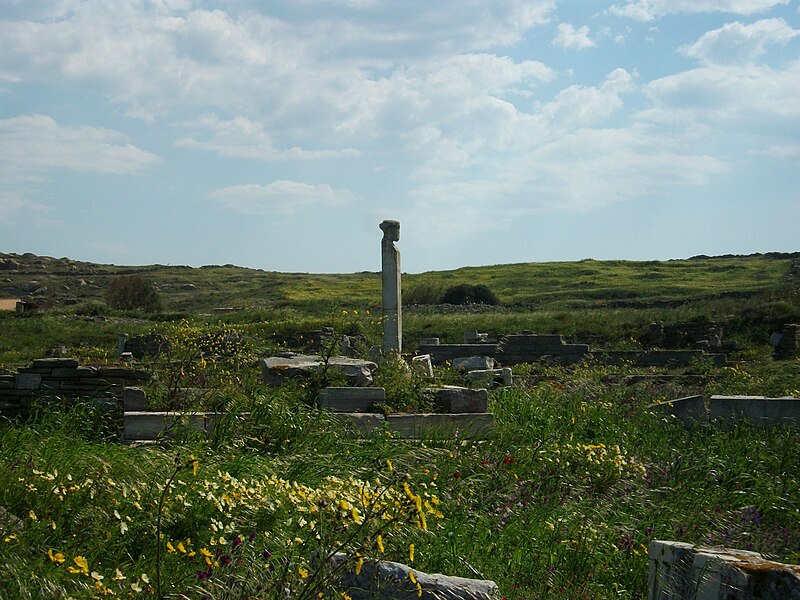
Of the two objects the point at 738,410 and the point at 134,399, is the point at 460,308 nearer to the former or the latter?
the point at 738,410

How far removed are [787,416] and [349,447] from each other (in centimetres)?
474

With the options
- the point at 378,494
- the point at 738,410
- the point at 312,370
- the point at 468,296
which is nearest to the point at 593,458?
the point at 738,410

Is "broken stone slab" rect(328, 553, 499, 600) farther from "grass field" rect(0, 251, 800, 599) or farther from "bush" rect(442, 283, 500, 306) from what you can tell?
"bush" rect(442, 283, 500, 306)

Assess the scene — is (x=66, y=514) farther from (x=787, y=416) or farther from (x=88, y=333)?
(x=88, y=333)

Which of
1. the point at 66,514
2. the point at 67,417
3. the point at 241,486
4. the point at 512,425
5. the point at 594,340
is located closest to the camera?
the point at 66,514

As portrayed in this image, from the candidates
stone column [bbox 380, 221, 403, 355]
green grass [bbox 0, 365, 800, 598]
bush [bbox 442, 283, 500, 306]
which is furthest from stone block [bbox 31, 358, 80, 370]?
→ bush [bbox 442, 283, 500, 306]

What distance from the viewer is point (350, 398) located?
9.05 m

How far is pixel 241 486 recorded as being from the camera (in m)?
5.20

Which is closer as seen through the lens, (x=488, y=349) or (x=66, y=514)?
(x=66, y=514)

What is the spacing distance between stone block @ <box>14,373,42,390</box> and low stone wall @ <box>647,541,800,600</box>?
6.92 m

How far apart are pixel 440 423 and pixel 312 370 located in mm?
1769

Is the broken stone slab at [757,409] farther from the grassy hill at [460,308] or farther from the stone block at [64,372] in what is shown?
the stone block at [64,372]

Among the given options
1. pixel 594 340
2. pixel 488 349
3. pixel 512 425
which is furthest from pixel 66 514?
pixel 594 340

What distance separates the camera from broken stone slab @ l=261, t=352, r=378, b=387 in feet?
31.3
